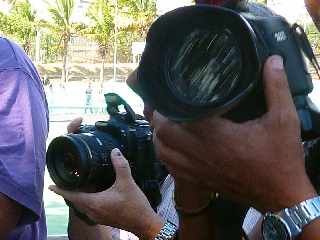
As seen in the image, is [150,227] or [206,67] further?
[150,227]

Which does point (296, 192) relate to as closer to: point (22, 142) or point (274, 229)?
point (274, 229)

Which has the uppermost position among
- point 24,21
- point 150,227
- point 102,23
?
point 150,227

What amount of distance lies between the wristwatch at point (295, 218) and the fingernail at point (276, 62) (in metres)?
0.18

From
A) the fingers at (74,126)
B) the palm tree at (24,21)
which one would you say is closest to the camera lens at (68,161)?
the fingers at (74,126)

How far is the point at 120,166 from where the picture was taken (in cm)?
119

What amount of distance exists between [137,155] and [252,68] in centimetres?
56

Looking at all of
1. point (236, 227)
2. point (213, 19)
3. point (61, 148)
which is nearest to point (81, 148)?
point (61, 148)

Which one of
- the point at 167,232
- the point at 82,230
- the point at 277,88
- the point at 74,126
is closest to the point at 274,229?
the point at 277,88

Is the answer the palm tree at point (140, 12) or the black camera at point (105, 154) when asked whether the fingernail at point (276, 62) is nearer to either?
the black camera at point (105, 154)

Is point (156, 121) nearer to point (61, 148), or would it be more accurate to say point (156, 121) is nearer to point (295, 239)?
point (295, 239)

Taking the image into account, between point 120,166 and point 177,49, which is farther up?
point 177,49

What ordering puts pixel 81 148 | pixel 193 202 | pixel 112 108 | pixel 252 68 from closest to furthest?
pixel 252 68 < pixel 193 202 < pixel 81 148 < pixel 112 108

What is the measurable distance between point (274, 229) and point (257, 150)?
12 centimetres

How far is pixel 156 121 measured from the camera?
32.5 inches
